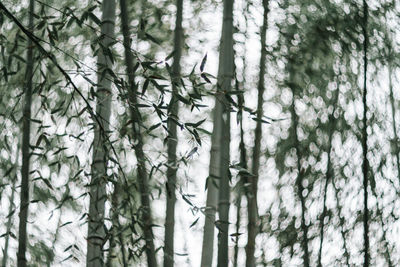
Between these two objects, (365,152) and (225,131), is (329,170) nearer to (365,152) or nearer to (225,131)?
(365,152)

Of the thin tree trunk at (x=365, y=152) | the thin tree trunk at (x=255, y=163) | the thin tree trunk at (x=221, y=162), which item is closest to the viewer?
the thin tree trunk at (x=221, y=162)

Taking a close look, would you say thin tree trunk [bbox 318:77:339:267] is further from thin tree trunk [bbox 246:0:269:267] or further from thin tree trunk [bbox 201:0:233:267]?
thin tree trunk [bbox 201:0:233:267]

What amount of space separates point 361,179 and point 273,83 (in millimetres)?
1004

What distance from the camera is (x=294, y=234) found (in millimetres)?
5266

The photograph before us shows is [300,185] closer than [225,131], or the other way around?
[225,131]

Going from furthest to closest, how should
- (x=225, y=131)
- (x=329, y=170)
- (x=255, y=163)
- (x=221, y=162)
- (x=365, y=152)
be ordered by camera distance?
(x=329, y=170), (x=365, y=152), (x=255, y=163), (x=225, y=131), (x=221, y=162)

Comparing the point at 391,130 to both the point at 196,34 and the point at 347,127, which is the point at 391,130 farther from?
the point at 196,34

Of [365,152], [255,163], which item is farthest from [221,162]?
[365,152]

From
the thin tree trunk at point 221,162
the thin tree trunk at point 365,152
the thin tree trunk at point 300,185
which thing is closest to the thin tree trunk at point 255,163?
the thin tree trunk at point 300,185

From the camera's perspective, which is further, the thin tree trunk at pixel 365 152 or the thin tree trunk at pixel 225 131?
the thin tree trunk at pixel 365 152

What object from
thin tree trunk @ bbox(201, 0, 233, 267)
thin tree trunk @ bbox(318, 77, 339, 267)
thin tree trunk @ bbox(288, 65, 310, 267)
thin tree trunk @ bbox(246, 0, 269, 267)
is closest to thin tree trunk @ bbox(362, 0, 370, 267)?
thin tree trunk @ bbox(318, 77, 339, 267)

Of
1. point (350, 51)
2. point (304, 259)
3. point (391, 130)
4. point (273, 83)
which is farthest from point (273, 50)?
point (304, 259)

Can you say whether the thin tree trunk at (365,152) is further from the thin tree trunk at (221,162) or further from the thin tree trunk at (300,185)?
the thin tree trunk at (221,162)

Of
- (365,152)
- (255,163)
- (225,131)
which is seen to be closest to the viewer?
(225,131)
